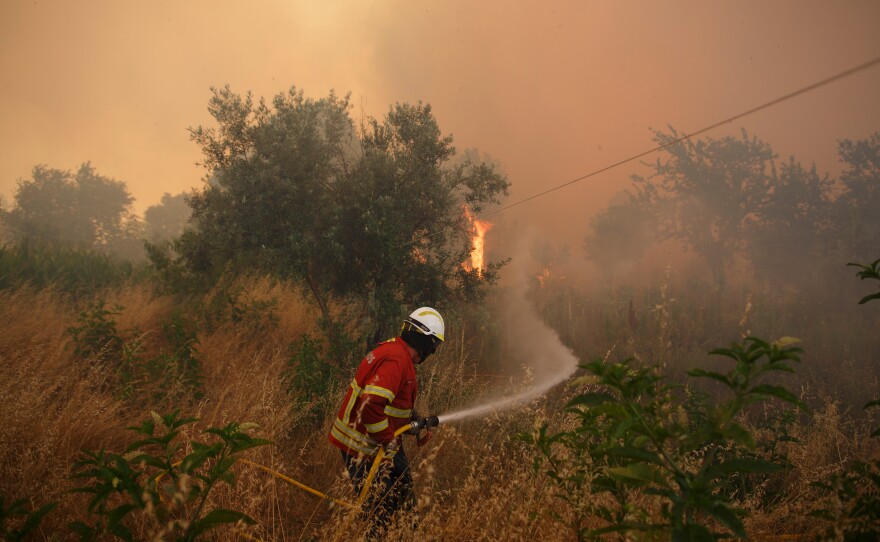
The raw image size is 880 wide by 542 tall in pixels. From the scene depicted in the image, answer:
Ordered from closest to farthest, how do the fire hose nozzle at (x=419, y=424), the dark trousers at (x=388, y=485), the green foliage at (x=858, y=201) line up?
the dark trousers at (x=388, y=485) < the fire hose nozzle at (x=419, y=424) < the green foliage at (x=858, y=201)

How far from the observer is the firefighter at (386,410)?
160 inches

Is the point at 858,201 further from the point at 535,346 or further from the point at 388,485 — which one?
the point at 388,485

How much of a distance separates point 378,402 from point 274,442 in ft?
4.51

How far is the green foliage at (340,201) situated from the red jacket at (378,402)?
4174 millimetres

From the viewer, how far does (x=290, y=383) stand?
7.37m

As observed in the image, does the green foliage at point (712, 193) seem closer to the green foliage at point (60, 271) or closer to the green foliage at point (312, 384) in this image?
the green foliage at point (312, 384)

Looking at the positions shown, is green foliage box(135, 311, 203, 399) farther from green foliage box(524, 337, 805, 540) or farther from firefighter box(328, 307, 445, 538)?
green foliage box(524, 337, 805, 540)

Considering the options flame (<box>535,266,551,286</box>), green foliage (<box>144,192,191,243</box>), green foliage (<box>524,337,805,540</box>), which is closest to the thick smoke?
flame (<box>535,266,551,286</box>)

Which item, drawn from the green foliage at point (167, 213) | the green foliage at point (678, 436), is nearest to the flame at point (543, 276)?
the green foliage at point (678, 436)

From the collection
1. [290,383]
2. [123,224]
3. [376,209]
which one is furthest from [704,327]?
[123,224]

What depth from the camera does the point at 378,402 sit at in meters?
4.09

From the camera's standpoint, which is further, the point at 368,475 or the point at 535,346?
the point at 535,346

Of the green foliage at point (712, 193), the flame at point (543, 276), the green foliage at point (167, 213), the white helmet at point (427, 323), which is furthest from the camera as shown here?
the green foliage at point (167, 213)

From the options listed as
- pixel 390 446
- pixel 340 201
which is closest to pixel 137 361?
pixel 340 201
